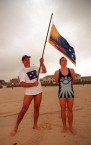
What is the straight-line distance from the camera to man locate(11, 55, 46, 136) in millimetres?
5074

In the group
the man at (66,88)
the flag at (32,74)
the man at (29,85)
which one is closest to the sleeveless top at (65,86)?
the man at (66,88)

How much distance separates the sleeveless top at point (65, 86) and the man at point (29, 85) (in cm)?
62

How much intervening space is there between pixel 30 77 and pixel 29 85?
0.99ft

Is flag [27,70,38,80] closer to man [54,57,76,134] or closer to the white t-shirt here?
the white t-shirt

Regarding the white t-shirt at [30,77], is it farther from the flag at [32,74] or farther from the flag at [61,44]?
the flag at [61,44]

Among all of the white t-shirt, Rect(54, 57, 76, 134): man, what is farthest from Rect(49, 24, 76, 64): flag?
the white t-shirt

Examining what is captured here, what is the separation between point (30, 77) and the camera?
523 cm

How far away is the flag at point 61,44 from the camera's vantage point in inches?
210

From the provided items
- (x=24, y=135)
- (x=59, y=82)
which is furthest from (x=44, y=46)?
(x=24, y=135)

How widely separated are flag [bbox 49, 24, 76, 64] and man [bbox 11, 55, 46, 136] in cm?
59

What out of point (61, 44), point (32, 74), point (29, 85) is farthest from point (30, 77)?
point (61, 44)

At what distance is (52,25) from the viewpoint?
5.46 metres

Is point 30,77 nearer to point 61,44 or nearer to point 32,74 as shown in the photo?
point 32,74

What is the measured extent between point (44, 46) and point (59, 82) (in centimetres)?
110
